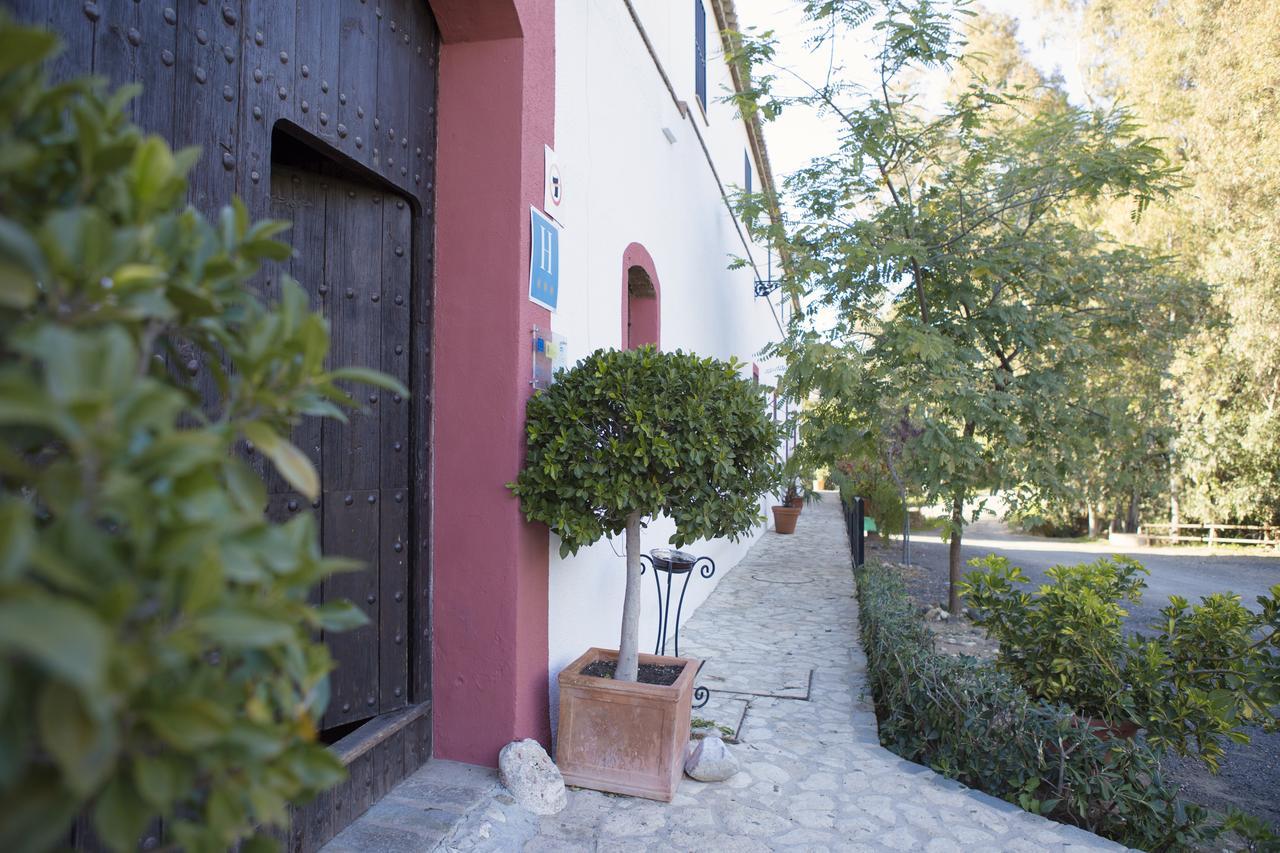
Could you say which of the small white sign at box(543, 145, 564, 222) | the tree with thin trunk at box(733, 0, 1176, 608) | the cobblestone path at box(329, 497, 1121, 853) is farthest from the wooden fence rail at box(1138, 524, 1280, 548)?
the small white sign at box(543, 145, 564, 222)

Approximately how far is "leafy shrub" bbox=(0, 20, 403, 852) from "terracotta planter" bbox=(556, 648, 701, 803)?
2253 mm

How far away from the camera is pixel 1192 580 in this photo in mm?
11484

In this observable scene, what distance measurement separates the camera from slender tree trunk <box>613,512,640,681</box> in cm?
316

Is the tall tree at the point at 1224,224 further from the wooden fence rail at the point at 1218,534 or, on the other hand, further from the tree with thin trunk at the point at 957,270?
the tree with thin trunk at the point at 957,270

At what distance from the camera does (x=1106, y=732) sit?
3.19m

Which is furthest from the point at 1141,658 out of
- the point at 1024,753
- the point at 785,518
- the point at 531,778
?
the point at 785,518

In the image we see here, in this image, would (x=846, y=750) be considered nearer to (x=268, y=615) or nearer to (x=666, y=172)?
(x=268, y=615)

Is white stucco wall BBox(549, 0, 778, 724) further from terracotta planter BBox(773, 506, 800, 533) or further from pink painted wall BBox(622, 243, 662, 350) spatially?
terracotta planter BBox(773, 506, 800, 533)

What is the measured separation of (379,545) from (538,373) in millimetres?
925

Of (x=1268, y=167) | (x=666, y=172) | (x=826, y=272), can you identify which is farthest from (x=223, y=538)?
(x=1268, y=167)

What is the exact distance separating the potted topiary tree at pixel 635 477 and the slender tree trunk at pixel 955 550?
4.16 m

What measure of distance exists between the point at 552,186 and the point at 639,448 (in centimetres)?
131

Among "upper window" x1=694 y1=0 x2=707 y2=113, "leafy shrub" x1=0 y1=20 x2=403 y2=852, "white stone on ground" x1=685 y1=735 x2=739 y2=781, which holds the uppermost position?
"upper window" x1=694 y1=0 x2=707 y2=113

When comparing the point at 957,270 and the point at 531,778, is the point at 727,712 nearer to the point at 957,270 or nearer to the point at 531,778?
the point at 531,778
